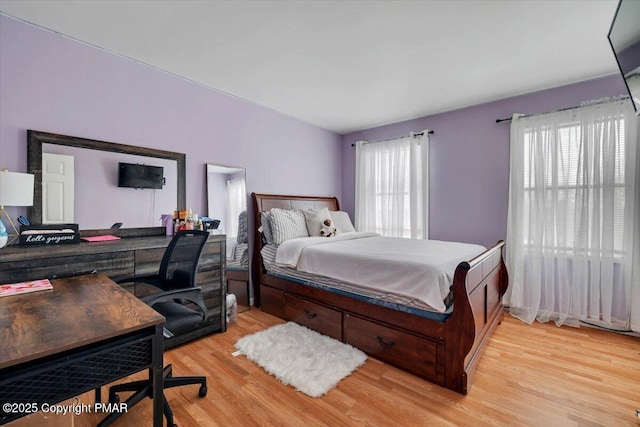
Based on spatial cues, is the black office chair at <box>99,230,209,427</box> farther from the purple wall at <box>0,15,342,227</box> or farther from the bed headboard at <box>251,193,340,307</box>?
the bed headboard at <box>251,193,340,307</box>

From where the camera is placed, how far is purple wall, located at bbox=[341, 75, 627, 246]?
320cm

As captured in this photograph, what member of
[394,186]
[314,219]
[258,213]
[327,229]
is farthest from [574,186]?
[258,213]

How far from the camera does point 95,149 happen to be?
2.33 meters

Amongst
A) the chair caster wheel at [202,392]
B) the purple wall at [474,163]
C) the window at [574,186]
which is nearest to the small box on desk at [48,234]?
the chair caster wheel at [202,392]

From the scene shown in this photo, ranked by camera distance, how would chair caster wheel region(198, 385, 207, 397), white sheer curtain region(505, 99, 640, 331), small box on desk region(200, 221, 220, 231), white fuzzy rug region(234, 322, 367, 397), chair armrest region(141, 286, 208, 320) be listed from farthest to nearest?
small box on desk region(200, 221, 220, 231) < white sheer curtain region(505, 99, 640, 331) < white fuzzy rug region(234, 322, 367, 397) < chair caster wheel region(198, 385, 207, 397) < chair armrest region(141, 286, 208, 320)

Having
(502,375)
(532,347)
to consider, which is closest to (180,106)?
(502,375)

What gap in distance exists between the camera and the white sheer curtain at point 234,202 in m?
3.26

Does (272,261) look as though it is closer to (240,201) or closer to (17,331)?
(240,201)

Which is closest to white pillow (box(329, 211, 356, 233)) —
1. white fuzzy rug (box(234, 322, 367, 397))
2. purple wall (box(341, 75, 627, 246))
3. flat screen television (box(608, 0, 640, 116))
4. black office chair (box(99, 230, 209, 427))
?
purple wall (box(341, 75, 627, 246))

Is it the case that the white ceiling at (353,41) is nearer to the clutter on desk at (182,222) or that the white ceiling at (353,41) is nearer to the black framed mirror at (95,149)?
the black framed mirror at (95,149)

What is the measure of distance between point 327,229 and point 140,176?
6.63 ft

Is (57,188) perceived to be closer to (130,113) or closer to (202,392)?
(130,113)

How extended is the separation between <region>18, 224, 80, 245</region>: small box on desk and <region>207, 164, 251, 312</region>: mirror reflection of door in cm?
121

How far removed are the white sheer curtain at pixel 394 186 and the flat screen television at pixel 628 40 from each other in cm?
221
